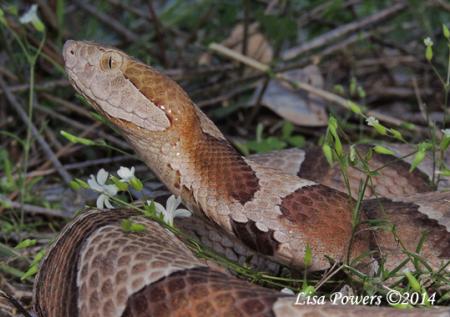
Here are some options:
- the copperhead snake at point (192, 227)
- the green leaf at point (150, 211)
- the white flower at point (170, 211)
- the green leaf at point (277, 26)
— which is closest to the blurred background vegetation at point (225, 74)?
the green leaf at point (277, 26)

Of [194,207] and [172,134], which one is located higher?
[172,134]

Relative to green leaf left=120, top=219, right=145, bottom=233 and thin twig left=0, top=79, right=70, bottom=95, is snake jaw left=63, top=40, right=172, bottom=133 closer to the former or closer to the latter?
green leaf left=120, top=219, right=145, bottom=233

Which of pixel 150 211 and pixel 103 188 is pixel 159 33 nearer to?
pixel 103 188

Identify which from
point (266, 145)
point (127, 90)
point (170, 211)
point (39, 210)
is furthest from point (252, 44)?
point (170, 211)

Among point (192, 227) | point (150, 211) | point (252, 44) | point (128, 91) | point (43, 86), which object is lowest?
point (192, 227)

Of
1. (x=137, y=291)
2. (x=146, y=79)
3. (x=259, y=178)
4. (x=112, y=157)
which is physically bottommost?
(x=112, y=157)

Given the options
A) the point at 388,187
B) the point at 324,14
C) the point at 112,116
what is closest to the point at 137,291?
the point at 112,116

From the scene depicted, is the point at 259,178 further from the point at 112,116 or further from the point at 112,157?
the point at 112,157
